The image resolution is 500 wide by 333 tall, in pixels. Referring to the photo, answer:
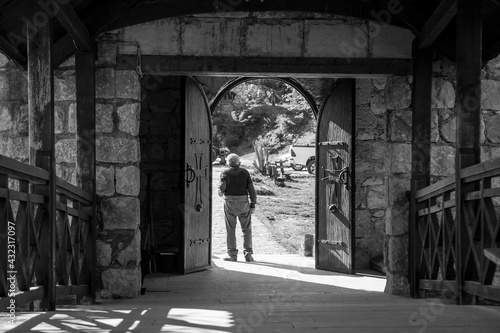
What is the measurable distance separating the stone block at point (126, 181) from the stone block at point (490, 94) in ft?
10.4

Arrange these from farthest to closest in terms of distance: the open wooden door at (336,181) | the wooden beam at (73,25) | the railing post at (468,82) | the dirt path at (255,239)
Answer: the dirt path at (255,239) → the open wooden door at (336,181) → the wooden beam at (73,25) → the railing post at (468,82)

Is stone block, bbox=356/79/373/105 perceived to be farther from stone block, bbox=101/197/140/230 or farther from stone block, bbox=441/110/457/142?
stone block, bbox=101/197/140/230

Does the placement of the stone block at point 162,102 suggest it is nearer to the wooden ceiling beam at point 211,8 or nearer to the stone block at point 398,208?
the wooden ceiling beam at point 211,8

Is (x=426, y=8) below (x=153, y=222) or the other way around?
the other way around

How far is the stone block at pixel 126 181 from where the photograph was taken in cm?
595

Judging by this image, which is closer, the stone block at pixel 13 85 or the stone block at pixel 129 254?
the stone block at pixel 129 254

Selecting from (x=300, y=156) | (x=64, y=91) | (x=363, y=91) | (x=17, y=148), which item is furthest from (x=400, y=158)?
(x=300, y=156)

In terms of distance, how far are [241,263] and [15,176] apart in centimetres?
583

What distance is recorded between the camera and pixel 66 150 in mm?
6039

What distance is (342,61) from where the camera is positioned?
20.0 ft

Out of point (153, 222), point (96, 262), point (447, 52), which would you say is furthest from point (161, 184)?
point (447, 52)

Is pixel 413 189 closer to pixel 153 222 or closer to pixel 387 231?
pixel 387 231

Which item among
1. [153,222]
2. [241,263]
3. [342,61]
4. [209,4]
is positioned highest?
[209,4]

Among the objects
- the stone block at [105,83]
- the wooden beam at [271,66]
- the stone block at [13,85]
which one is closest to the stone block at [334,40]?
the wooden beam at [271,66]
